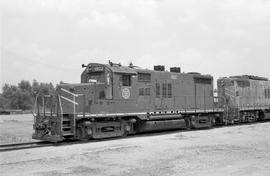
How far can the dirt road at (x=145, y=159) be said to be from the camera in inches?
327

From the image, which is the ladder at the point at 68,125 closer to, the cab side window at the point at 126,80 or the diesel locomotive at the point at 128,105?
the diesel locomotive at the point at 128,105

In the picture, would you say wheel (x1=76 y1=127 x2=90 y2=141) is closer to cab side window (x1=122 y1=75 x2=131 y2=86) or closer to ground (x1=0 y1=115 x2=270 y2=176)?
ground (x1=0 y1=115 x2=270 y2=176)

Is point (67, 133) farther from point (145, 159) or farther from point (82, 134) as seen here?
point (145, 159)

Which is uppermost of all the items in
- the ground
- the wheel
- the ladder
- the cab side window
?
the cab side window

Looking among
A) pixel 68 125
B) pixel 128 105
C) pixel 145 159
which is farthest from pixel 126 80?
pixel 145 159

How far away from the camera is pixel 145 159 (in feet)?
33.0

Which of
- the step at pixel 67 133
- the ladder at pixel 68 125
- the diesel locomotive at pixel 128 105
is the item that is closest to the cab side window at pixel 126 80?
the diesel locomotive at pixel 128 105

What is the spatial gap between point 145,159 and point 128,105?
689 centimetres

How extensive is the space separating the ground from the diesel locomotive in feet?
5.18

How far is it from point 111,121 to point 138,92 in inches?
102

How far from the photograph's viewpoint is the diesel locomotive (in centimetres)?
1438

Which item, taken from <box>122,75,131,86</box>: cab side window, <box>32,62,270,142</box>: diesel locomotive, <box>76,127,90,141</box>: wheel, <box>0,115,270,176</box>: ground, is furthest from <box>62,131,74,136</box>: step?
<box>122,75,131,86</box>: cab side window

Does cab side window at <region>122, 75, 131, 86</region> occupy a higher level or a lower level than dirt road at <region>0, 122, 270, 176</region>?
higher

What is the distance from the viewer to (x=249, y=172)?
318 inches
